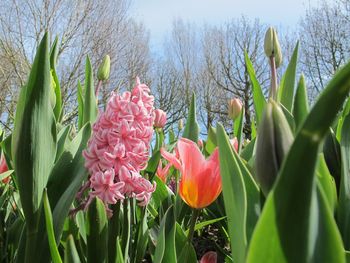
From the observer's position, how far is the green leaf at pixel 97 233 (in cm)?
39

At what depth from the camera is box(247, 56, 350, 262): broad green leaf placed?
158 millimetres

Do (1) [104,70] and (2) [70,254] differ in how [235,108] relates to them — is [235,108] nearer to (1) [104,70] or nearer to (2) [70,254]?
(1) [104,70]

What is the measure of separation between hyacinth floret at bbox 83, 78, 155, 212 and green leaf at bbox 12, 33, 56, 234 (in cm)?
4

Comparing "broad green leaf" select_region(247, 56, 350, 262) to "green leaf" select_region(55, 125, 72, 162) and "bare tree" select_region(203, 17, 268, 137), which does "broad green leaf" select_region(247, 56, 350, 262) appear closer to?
"green leaf" select_region(55, 125, 72, 162)

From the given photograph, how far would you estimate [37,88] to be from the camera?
381 mm

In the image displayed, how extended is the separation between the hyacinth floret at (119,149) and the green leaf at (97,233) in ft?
0.03

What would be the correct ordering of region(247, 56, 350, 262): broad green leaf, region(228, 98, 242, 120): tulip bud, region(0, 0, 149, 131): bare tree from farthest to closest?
region(0, 0, 149, 131): bare tree < region(228, 98, 242, 120): tulip bud < region(247, 56, 350, 262): broad green leaf

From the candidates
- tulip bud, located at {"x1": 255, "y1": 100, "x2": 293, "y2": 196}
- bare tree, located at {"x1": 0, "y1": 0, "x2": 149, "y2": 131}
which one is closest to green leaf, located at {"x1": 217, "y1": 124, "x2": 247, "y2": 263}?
tulip bud, located at {"x1": 255, "y1": 100, "x2": 293, "y2": 196}

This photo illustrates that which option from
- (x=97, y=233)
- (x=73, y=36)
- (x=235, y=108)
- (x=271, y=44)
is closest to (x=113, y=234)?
(x=97, y=233)

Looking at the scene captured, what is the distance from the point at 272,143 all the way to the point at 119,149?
19cm

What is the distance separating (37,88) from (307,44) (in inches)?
459

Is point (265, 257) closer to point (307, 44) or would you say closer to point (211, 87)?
point (307, 44)

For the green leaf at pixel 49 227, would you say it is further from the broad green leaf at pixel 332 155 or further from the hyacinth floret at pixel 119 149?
the broad green leaf at pixel 332 155

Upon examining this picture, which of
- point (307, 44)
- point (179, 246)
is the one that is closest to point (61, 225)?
point (179, 246)
